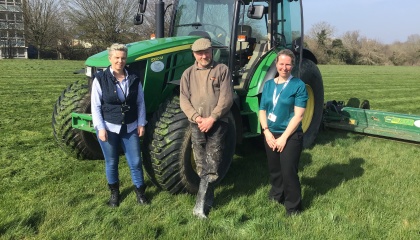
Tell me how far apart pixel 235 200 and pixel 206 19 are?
2.52 m

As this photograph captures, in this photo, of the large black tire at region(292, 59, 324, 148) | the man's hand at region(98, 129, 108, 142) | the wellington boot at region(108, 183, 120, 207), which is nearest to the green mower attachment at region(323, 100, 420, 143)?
the large black tire at region(292, 59, 324, 148)

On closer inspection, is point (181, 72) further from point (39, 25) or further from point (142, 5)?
point (39, 25)

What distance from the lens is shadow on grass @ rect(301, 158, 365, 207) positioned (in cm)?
424

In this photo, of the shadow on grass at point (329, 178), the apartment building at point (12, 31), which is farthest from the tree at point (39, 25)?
the shadow on grass at point (329, 178)

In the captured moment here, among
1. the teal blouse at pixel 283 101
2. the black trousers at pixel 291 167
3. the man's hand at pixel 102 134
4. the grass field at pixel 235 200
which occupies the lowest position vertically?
the grass field at pixel 235 200

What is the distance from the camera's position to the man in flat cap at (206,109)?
345 cm

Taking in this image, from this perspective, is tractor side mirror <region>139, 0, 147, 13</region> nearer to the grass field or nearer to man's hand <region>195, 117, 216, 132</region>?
the grass field

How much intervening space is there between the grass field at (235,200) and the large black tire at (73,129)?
0.18 metres

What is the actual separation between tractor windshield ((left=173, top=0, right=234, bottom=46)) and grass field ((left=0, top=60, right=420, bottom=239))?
175 cm

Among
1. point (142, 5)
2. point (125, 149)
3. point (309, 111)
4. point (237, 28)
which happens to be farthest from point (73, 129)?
point (309, 111)

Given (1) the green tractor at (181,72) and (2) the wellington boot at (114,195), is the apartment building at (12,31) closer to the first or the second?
(1) the green tractor at (181,72)

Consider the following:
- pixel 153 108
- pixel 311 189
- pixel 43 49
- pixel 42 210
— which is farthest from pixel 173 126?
pixel 43 49

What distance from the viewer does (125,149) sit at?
3822mm

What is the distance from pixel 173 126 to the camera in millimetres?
3885
